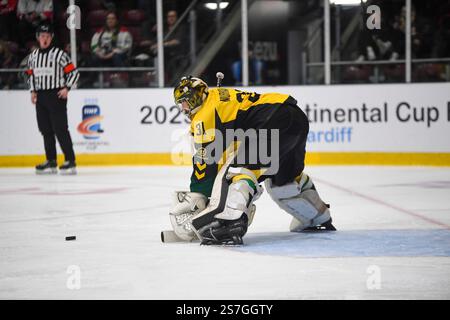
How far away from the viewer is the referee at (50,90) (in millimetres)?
9906

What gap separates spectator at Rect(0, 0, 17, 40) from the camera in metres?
11.4

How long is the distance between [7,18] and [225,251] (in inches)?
301

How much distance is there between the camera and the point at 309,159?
1073 cm

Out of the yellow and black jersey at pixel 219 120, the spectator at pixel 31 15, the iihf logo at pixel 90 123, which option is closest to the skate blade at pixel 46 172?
the iihf logo at pixel 90 123

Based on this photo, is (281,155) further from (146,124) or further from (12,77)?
(12,77)

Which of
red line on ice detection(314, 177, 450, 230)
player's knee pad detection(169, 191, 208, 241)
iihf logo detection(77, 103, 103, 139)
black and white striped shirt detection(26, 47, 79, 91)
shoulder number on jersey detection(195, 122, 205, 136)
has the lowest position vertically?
red line on ice detection(314, 177, 450, 230)

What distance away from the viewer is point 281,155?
506 cm

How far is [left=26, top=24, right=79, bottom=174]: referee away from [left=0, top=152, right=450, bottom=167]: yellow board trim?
1006 millimetres

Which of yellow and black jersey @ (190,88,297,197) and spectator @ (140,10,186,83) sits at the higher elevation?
spectator @ (140,10,186,83)

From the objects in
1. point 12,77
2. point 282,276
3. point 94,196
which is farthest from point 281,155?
point 12,77

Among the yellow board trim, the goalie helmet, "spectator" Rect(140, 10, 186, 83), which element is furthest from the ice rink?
"spectator" Rect(140, 10, 186, 83)

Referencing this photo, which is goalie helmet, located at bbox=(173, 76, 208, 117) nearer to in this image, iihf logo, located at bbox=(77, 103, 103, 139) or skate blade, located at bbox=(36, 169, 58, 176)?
skate blade, located at bbox=(36, 169, 58, 176)

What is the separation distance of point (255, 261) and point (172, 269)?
0.44 metres
